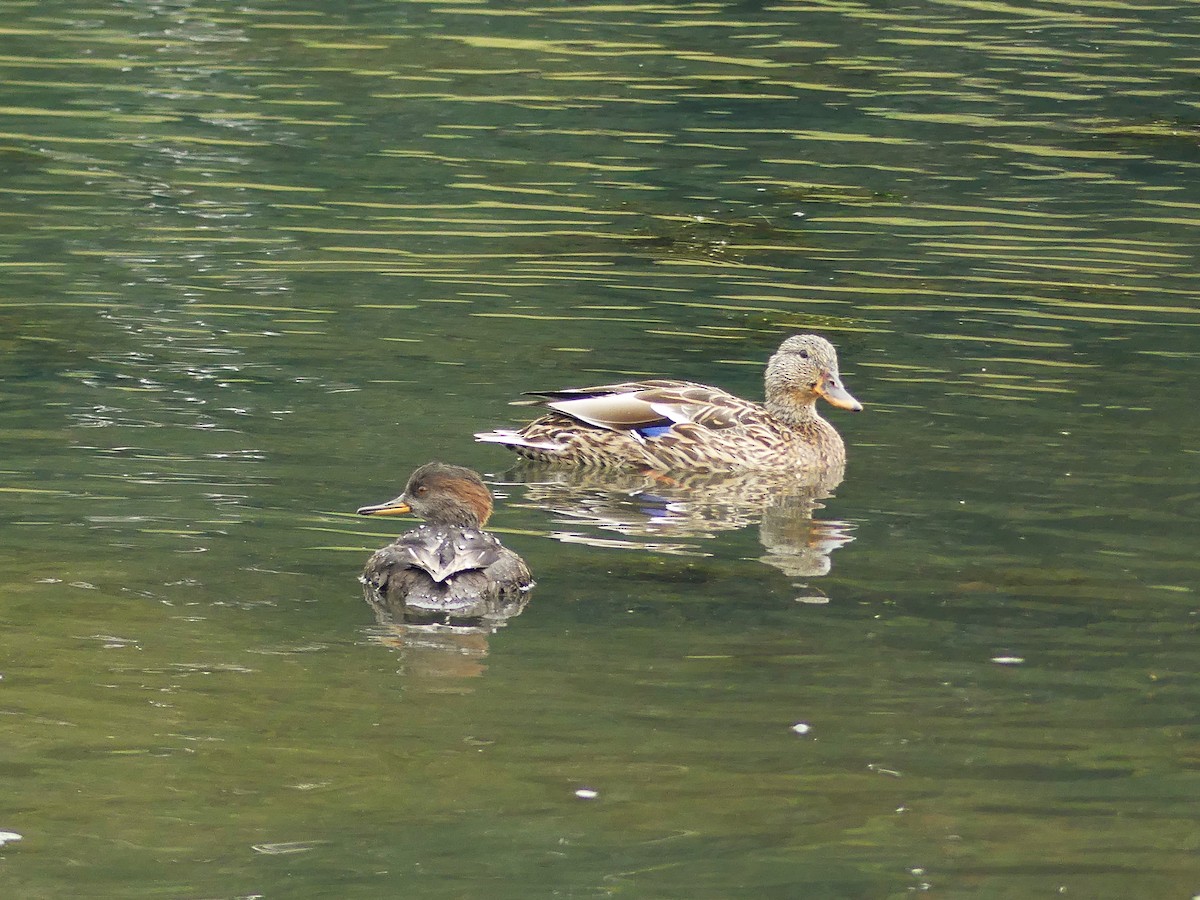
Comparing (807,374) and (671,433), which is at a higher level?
(807,374)

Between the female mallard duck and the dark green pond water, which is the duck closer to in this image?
the dark green pond water

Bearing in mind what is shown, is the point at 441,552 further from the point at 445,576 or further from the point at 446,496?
the point at 446,496

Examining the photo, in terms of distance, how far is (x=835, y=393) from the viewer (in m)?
13.4

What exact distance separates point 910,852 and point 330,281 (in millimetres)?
10499

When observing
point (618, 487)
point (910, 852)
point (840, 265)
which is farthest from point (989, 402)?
point (910, 852)

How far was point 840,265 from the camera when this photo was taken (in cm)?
1794

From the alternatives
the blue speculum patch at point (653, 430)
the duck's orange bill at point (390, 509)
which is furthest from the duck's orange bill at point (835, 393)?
the duck's orange bill at point (390, 509)

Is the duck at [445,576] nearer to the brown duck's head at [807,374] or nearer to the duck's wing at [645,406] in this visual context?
the duck's wing at [645,406]

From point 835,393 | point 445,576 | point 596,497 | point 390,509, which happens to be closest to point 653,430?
point 596,497

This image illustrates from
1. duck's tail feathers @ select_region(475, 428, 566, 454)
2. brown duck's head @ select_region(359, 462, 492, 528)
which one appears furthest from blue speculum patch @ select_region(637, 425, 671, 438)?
brown duck's head @ select_region(359, 462, 492, 528)

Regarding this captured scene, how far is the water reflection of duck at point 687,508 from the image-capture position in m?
11.1

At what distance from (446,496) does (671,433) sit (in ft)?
9.37

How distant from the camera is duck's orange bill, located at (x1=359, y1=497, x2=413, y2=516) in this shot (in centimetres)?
1070

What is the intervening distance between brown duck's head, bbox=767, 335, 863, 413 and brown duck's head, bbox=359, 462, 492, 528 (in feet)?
11.2
